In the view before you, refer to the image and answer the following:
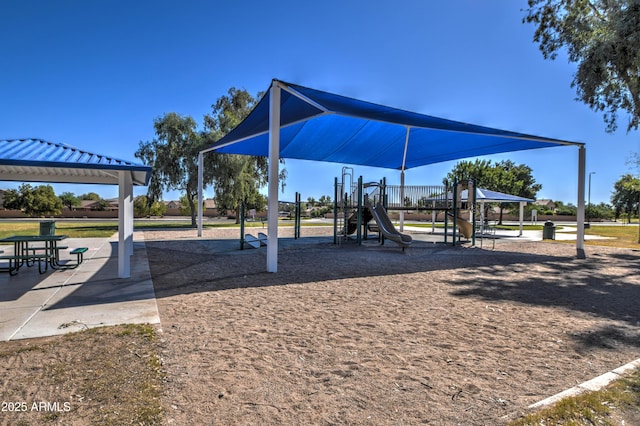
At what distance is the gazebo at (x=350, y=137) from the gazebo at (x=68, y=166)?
9.30ft

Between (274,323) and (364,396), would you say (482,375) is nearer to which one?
(364,396)

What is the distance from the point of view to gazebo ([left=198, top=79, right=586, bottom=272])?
832cm

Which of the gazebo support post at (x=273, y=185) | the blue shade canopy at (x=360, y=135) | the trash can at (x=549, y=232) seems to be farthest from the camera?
the trash can at (x=549, y=232)

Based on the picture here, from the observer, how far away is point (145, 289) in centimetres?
614

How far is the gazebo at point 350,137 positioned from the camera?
8320 mm

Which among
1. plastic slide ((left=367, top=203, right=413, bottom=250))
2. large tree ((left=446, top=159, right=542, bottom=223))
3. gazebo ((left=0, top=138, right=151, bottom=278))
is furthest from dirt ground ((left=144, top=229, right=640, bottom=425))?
large tree ((left=446, top=159, right=542, bottom=223))

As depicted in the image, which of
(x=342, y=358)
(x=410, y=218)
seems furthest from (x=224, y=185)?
(x=410, y=218)

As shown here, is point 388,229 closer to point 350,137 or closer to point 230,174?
point 350,137

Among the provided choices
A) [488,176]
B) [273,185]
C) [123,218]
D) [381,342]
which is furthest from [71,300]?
[488,176]

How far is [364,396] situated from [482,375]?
1.13m

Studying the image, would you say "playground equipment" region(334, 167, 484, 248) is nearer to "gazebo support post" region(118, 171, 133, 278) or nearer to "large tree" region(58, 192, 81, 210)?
"gazebo support post" region(118, 171, 133, 278)

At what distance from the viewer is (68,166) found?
5699mm

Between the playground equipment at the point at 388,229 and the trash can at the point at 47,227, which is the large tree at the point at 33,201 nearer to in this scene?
the trash can at the point at 47,227

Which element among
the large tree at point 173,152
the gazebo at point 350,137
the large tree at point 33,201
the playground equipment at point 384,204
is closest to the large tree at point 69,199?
the large tree at point 33,201
